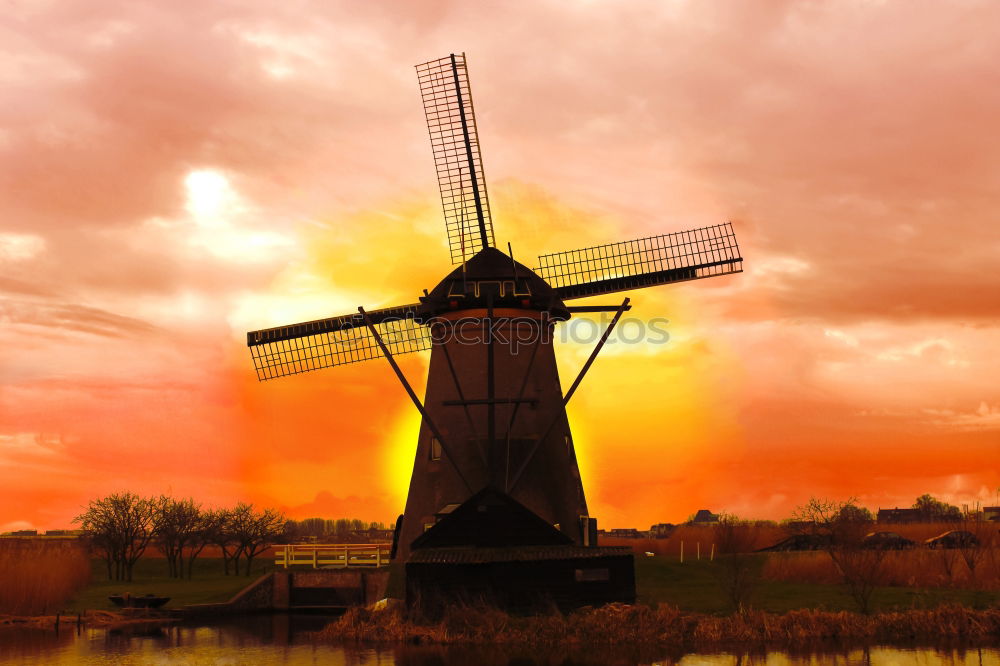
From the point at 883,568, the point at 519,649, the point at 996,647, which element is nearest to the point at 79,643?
the point at 519,649

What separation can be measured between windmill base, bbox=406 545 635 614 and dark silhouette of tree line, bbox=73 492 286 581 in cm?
2819

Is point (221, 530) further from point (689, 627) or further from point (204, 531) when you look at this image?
point (689, 627)

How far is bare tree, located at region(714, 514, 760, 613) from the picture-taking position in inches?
1088

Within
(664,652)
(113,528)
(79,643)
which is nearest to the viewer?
(664,652)

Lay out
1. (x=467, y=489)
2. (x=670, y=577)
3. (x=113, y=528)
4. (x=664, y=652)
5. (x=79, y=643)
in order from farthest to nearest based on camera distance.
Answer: (x=113, y=528)
(x=670, y=577)
(x=467, y=489)
(x=79, y=643)
(x=664, y=652)

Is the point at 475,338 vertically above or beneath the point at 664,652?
above

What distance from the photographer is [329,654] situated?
975 inches

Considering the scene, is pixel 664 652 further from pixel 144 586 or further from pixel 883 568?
pixel 144 586

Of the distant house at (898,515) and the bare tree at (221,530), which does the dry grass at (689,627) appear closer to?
the bare tree at (221,530)

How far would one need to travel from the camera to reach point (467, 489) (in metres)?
33.2

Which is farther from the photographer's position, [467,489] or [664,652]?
[467,489]

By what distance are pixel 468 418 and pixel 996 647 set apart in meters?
16.4

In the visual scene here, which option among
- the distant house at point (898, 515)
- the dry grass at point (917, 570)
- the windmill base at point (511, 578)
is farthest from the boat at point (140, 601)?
the distant house at point (898, 515)

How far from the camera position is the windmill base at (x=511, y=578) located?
26734 mm
